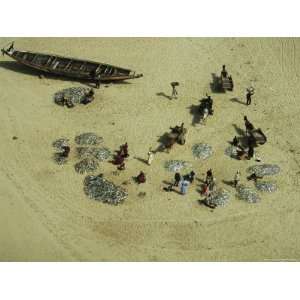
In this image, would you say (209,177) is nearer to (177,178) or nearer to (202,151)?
(177,178)

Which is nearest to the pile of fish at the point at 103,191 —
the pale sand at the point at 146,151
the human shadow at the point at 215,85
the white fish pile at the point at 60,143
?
the pale sand at the point at 146,151

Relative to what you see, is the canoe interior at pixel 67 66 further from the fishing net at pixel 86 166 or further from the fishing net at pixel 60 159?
the fishing net at pixel 86 166

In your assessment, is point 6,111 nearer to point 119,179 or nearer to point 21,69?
point 21,69

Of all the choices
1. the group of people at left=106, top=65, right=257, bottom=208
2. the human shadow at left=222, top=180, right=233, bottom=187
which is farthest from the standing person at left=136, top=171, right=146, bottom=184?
the human shadow at left=222, top=180, right=233, bottom=187

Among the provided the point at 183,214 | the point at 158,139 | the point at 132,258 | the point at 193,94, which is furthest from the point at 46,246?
the point at 193,94

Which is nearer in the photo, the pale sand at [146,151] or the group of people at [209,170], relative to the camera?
the pale sand at [146,151]

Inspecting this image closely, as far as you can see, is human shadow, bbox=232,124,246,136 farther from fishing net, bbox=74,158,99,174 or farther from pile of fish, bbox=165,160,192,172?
fishing net, bbox=74,158,99,174
